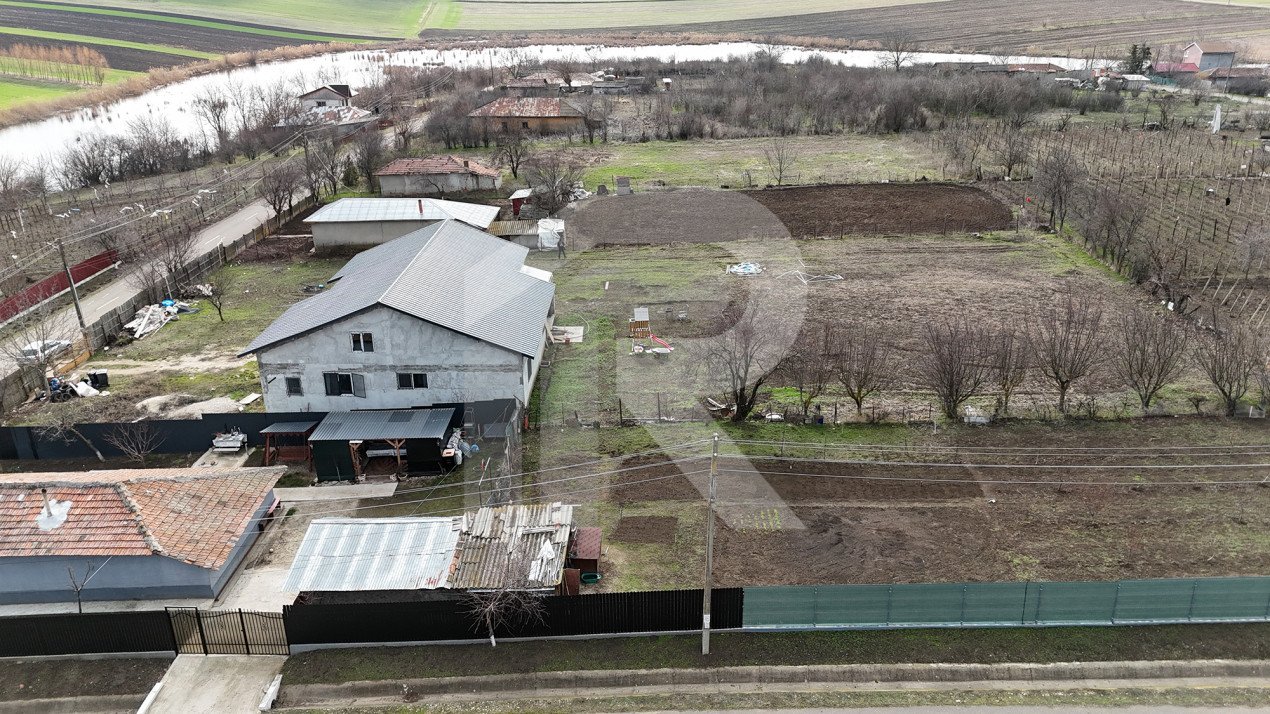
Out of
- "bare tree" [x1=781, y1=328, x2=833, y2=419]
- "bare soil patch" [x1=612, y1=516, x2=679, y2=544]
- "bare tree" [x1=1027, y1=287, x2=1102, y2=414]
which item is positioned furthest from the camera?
"bare tree" [x1=781, y1=328, x2=833, y2=419]

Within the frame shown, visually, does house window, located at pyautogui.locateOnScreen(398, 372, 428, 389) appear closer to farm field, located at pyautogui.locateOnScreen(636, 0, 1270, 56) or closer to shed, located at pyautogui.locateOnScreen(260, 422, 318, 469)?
shed, located at pyautogui.locateOnScreen(260, 422, 318, 469)

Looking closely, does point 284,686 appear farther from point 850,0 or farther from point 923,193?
point 850,0

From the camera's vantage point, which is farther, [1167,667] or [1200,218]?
[1200,218]

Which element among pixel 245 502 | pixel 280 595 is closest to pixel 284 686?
pixel 280 595

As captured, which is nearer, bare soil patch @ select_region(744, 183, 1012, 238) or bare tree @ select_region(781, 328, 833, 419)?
bare tree @ select_region(781, 328, 833, 419)

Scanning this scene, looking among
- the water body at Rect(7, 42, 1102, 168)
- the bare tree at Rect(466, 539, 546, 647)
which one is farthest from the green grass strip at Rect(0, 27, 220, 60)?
the bare tree at Rect(466, 539, 546, 647)

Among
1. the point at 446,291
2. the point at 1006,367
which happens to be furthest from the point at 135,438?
the point at 1006,367
